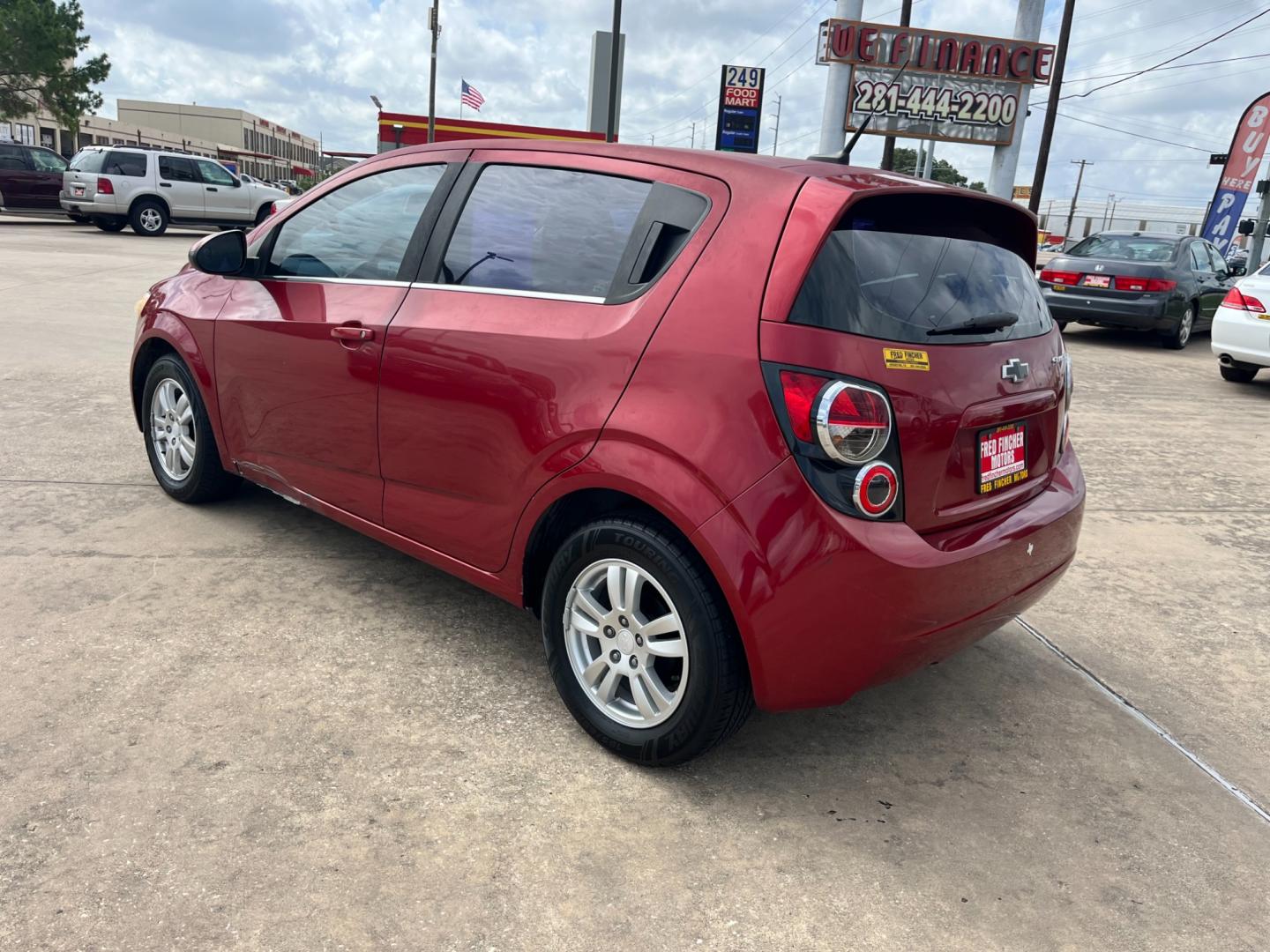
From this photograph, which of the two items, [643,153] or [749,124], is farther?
[749,124]

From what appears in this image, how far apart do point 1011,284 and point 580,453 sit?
1431 millimetres

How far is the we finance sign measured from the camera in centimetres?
2128

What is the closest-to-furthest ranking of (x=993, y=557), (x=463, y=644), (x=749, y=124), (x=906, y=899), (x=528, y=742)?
(x=906, y=899) → (x=993, y=557) → (x=528, y=742) → (x=463, y=644) → (x=749, y=124)

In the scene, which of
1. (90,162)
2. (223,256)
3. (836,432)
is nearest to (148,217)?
(90,162)

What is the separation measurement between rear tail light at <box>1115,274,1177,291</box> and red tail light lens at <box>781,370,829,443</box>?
11.3m

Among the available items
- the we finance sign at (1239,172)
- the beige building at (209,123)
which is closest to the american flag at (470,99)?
the we finance sign at (1239,172)

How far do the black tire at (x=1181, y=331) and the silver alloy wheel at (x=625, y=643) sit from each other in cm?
1176

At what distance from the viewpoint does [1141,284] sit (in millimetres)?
11789

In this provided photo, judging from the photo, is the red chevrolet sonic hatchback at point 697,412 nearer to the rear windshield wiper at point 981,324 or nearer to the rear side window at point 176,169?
the rear windshield wiper at point 981,324

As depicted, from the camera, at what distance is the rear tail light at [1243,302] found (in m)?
9.04

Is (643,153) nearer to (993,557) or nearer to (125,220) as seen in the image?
(993,557)

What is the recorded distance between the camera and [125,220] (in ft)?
69.8

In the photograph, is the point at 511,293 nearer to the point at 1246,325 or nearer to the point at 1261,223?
the point at 1246,325

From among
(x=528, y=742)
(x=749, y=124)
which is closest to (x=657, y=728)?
(x=528, y=742)
